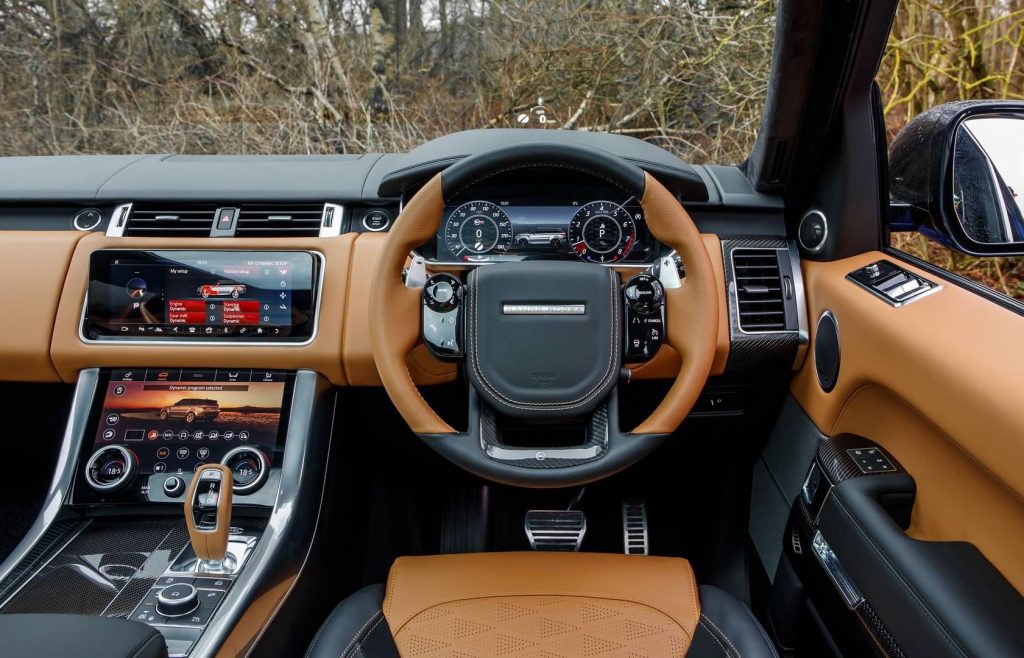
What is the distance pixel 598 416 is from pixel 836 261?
74 centimetres

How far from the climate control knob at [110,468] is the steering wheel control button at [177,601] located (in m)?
0.40

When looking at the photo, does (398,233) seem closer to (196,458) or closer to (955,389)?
(196,458)

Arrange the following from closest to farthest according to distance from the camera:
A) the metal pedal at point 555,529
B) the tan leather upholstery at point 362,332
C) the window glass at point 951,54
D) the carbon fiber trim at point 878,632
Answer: the carbon fiber trim at point 878,632, the tan leather upholstery at point 362,332, the metal pedal at point 555,529, the window glass at point 951,54

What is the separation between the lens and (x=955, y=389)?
118cm

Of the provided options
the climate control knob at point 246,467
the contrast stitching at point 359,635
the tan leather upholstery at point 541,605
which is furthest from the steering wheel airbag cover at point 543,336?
the climate control knob at point 246,467

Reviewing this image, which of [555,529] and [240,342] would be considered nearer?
[240,342]

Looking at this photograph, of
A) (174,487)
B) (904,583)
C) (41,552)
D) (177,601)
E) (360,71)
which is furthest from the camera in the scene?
(360,71)

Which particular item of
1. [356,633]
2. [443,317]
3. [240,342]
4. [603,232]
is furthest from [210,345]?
[603,232]

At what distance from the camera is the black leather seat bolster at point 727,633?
130 centimetres

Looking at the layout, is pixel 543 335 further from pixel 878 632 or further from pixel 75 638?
pixel 75 638

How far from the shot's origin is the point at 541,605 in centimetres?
144

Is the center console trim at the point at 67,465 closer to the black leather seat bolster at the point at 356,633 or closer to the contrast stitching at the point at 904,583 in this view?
the black leather seat bolster at the point at 356,633

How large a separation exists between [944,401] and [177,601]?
142 cm

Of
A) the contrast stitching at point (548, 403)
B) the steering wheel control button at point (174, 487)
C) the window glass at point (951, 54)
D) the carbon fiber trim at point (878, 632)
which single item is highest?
the window glass at point (951, 54)
